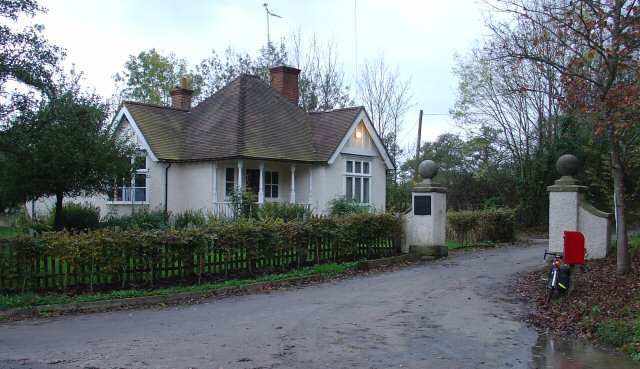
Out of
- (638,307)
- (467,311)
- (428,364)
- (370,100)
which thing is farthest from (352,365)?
(370,100)

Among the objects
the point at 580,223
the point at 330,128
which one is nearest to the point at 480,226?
the point at 330,128

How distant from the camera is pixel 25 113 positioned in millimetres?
16438

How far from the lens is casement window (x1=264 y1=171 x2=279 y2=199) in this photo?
24.7 meters

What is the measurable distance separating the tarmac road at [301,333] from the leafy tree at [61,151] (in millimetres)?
8968

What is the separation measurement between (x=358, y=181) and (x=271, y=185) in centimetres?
424

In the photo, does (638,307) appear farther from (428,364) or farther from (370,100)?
(370,100)

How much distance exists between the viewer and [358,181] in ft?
85.7

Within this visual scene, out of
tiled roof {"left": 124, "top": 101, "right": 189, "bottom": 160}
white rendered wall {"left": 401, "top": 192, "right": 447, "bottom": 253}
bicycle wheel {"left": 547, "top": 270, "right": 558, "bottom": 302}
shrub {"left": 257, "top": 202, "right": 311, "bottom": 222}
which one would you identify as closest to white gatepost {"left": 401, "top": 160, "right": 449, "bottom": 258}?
white rendered wall {"left": 401, "top": 192, "right": 447, "bottom": 253}

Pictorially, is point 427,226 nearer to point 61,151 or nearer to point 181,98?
point 61,151

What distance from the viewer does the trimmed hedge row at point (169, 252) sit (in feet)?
34.0

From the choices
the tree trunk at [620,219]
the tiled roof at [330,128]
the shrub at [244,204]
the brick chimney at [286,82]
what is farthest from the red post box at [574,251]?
the brick chimney at [286,82]

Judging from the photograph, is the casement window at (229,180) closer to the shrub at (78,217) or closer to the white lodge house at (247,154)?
the white lodge house at (247,154)

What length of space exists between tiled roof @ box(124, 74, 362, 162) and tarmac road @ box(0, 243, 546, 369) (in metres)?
12.2

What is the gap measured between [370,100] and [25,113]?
26.8 m
